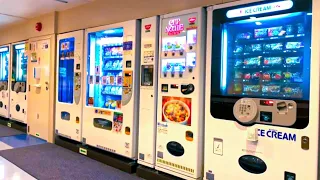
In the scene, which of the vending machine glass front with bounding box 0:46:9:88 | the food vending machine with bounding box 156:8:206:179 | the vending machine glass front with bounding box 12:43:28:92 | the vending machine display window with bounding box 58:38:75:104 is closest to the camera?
the food vending machine with bounding box 156:8:206:179

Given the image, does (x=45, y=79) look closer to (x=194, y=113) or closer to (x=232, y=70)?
(x=194, y=113)

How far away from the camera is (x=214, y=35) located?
2650 millimetres

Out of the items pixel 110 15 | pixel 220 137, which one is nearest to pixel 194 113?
pixel 220 137

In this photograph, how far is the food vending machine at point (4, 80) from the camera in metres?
6.48

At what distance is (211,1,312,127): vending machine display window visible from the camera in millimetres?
2164

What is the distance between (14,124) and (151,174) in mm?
4417

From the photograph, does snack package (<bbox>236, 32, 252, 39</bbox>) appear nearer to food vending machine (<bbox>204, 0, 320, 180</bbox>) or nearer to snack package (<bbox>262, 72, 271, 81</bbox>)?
food vending machine (<bbox>204, 0, 320, 180</bbox>)

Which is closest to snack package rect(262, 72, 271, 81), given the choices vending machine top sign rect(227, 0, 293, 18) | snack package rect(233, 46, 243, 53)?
snack package rect(233, 46, 243, 53)

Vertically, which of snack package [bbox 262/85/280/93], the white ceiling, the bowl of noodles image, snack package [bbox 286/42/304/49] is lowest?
the bowl of noodles image

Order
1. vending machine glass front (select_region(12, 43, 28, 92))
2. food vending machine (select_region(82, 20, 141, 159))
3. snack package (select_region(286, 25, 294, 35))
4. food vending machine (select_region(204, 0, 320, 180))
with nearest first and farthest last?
food vending machine (select_region(204, 0, 320, 180))
snack package (select_region(286, 25, 294, 35))
food vending machine (select_region(82, 20, 141, 159))
vending machine glass front (select_region(12, 43, 28, 92))

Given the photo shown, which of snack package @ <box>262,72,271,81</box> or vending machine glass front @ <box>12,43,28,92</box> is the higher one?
vending machine glass front @ <box>12,43,28,92</box>

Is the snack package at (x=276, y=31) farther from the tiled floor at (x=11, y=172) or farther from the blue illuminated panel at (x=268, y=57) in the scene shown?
the tiled floor at (x=11, y=172)

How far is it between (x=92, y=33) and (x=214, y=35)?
7.01 feet

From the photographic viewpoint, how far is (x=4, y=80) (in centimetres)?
675
